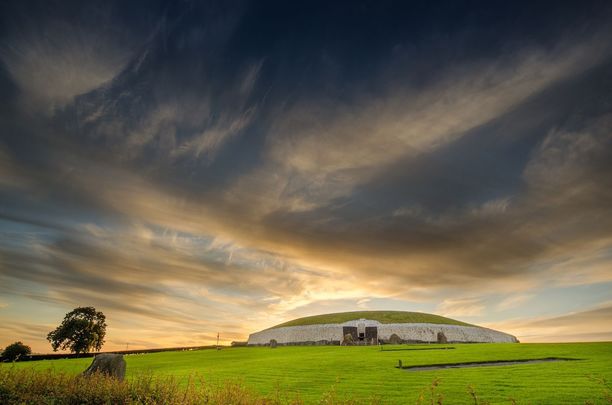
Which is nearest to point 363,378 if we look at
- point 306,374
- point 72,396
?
point 306,374

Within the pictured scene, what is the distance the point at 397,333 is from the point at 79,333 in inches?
2763

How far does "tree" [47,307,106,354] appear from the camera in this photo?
81.6 m

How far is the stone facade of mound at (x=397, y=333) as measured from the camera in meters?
79.4

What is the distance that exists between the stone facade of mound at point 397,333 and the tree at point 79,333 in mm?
39242

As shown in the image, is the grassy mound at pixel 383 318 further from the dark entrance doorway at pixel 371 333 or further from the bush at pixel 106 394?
the bush at pixel 106 394

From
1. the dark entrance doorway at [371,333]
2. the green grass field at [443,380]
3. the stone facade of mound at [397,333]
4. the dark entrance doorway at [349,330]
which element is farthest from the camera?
the dark entrance doorway at [349,330]

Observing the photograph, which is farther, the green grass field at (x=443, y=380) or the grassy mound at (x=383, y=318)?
the grassy mound at (x=383, y=318)

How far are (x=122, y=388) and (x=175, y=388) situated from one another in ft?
7.09

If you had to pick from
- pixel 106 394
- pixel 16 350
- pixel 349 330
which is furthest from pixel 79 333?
pixel 106 394

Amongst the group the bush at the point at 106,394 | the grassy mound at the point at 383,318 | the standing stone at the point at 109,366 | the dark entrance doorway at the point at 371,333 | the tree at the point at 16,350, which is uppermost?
the grassy mound at the point at 383,318

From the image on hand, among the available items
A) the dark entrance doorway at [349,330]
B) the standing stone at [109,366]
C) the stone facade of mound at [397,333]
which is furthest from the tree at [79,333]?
the standing stone at [109,366]

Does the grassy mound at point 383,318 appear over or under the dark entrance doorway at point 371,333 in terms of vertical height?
over

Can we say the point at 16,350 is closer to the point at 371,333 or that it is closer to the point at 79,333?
the point at 79,333

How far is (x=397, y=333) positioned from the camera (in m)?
79.7
